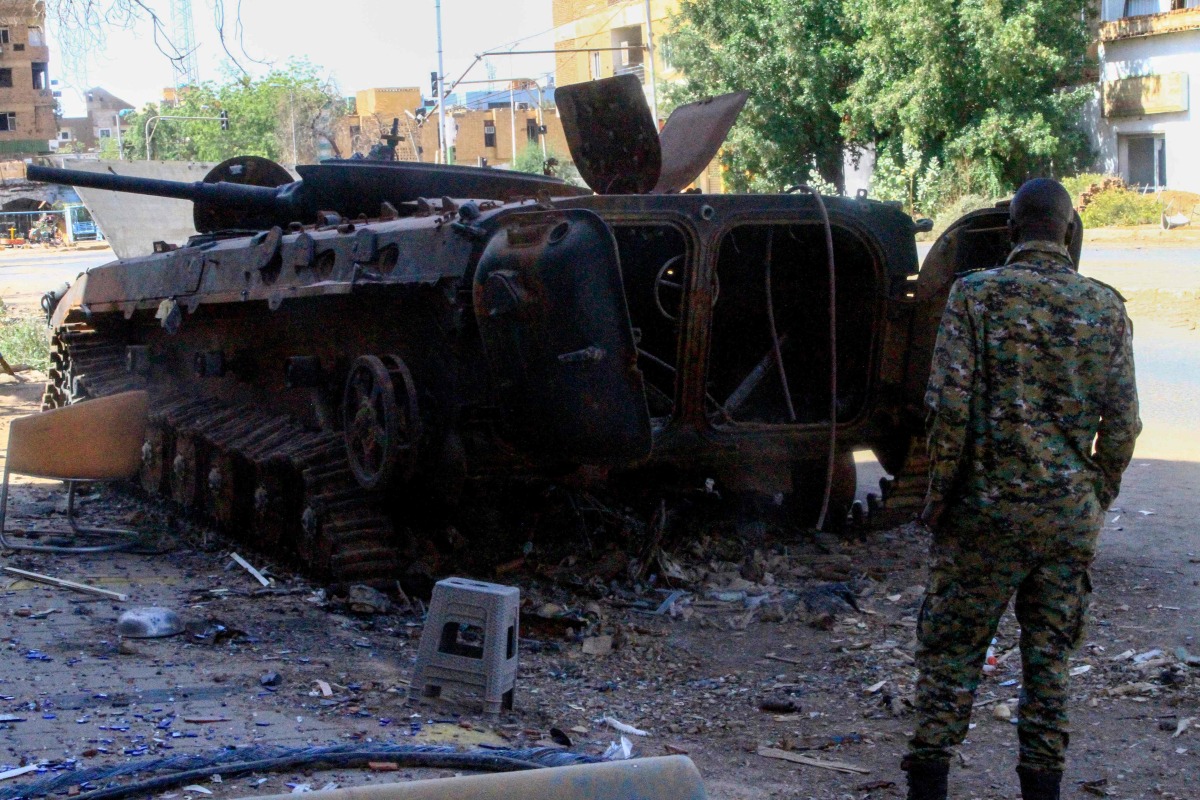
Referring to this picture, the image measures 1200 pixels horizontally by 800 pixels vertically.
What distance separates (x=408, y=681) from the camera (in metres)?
5.52

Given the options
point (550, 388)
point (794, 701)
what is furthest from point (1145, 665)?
point (550, 388)

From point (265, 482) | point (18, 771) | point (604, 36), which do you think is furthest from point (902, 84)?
point (18, 771)

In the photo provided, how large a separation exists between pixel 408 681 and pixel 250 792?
1.54 metres

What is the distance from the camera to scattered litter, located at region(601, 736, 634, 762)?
4.54 m

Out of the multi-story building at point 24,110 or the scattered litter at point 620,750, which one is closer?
the scattered litter at point 620,750

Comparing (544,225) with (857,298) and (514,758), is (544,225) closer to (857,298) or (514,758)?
(857,298)

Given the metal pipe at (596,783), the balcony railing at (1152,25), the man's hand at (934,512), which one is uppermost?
the balcony railing at (1152,25)

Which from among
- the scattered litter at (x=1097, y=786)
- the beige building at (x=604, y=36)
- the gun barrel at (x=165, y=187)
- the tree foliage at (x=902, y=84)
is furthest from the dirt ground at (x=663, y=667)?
the beige building at (x=604, y=36)

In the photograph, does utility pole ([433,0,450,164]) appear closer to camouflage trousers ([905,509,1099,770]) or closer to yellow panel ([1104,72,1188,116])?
yellow panel ([1104,72,1188,116])

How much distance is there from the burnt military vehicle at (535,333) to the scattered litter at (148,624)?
84 centimetres

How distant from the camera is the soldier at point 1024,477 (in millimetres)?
3980

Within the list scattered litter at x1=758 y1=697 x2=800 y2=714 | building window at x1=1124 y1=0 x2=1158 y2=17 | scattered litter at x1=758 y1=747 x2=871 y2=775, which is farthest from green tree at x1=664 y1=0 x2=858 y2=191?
scattered litter at x1=758 y1=747 x2=871 y2=775

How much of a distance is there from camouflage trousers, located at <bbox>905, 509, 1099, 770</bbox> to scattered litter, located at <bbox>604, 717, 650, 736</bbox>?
3.79ft

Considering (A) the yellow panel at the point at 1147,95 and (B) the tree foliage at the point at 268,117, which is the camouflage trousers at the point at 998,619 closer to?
(A) the yellow panel at the point at 1147,95
